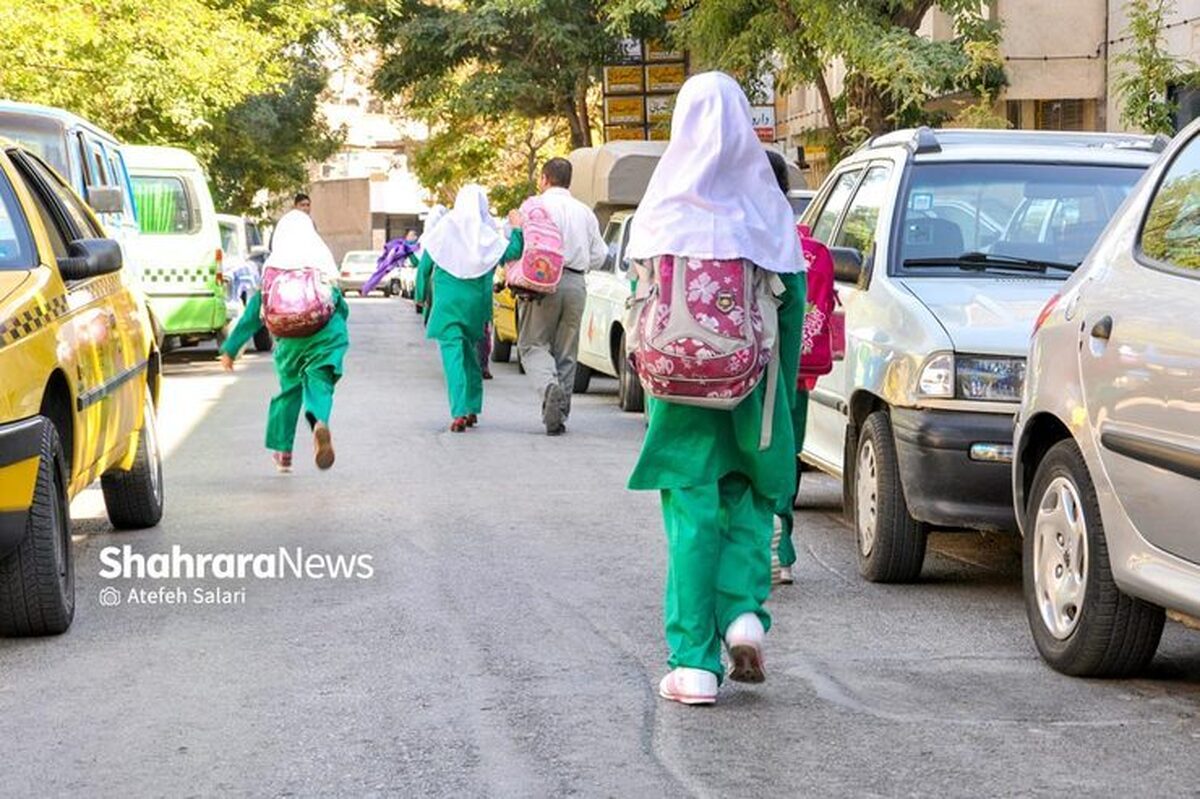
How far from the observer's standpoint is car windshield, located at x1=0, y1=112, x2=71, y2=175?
15.3 meters

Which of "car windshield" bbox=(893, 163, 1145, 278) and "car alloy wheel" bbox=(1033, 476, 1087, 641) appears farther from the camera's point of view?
"car windshield" bbox=(893, 163, 1145, 278)

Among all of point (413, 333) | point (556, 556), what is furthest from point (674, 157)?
point (413, 333)

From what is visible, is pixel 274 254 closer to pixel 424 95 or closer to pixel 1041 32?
pixel 1041 32

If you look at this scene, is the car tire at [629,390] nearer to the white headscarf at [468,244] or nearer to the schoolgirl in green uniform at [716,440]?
the white headscarf at [468,244]

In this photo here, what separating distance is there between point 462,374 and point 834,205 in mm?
5212

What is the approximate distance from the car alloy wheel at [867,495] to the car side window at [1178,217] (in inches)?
78.3

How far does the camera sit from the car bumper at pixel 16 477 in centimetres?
657

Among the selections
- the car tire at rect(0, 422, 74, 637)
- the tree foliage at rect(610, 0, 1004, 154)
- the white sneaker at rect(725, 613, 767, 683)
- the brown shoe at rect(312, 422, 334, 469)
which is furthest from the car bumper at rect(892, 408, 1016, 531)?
the tree foliage at rect(610, 0, 1004, 154)

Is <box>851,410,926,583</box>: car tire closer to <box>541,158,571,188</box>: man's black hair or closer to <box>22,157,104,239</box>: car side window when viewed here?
<box>22,157,104,239</box>: car side window

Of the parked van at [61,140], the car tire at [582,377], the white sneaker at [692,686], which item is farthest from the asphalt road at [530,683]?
the car tire at [582,377]

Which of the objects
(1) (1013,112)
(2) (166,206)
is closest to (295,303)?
(2) (166,206)

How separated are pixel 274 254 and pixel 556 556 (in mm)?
3502

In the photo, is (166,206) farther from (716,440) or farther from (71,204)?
(716,440)

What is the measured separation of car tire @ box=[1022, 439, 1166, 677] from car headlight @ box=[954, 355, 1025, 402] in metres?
0.92
